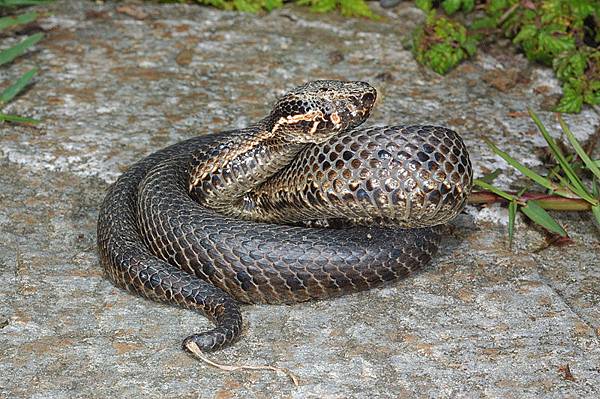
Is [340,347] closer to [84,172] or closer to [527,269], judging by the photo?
[527,269]

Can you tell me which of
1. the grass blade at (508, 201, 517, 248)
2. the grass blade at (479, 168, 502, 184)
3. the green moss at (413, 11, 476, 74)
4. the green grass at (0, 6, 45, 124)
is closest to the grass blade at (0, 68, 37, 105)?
the green grass at (0, 6, 45, 124)

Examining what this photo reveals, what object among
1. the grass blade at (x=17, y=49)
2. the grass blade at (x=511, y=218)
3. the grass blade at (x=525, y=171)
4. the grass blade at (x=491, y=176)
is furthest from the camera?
the grass blade at (x=17, y=49)

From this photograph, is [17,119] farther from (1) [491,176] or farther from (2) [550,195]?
(2) [550,195]

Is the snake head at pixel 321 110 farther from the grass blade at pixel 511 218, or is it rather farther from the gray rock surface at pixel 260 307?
the grass blade at pixel 511 218

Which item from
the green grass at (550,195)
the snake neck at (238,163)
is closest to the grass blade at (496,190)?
the green grass at (550,195)

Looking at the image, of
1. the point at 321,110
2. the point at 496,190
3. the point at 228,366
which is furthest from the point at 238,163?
the point at 496,190

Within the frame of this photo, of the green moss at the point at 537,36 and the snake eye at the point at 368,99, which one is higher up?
the snake eye at the point at 368,99

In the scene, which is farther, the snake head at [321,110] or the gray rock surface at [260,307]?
the snake head at [321,110]
